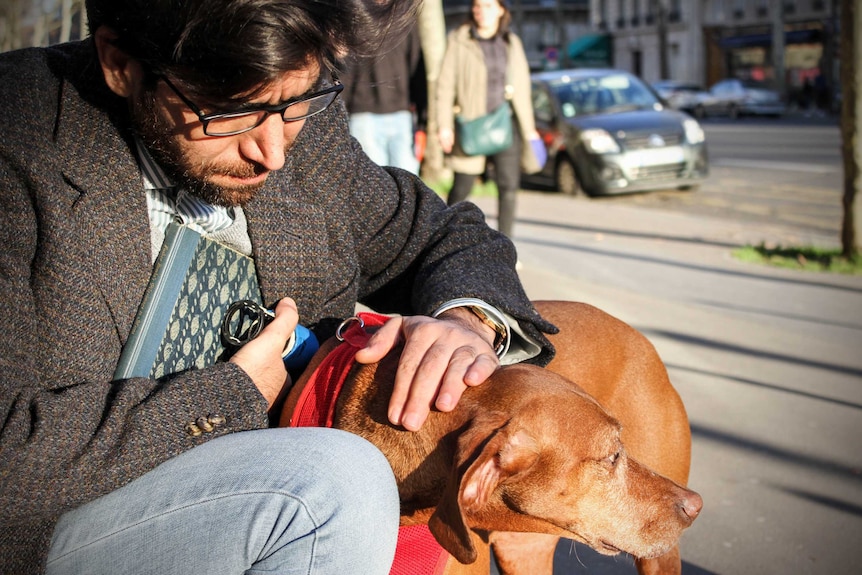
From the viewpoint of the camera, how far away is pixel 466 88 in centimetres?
722

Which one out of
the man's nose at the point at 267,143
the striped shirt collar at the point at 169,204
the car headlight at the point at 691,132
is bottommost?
the car headlight at the point at 691,132

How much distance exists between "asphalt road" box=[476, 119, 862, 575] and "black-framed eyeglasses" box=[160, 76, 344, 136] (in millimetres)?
1810

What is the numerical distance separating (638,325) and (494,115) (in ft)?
7.09

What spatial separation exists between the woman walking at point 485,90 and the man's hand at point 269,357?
17.1ft

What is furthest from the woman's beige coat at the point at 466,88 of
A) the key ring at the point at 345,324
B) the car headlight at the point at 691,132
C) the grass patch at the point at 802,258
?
the car headlight at the point at 691,132

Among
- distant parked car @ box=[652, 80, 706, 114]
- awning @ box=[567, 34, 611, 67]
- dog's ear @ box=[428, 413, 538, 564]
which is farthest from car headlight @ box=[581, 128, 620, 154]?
awning @ box=[567, 34, 611, 67]

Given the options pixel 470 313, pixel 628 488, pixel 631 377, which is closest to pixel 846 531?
Answer: pixel 631 377

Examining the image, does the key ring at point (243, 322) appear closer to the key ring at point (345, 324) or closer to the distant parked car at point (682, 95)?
the key ring at point (345, 324)

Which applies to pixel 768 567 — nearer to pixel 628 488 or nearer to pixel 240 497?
pixel 628 488

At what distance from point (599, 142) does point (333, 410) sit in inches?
447

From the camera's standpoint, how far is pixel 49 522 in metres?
1.63

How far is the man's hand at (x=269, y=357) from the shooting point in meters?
1.96

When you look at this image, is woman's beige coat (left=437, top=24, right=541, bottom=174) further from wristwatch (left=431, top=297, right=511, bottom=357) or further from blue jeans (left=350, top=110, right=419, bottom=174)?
wristwatch (left=431, top=297, right=511, bottom=357)

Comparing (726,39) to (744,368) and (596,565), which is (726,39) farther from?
(596,565)
